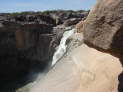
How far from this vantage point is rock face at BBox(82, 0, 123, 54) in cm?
341

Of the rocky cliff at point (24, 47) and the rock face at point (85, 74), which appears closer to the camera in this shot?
the rock face at point (85, 74)

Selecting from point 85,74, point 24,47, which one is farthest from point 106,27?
point 24,47

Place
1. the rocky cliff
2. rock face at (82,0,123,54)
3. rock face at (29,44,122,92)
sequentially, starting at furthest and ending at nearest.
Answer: the rocky cliff < rock face at (29,44,122,92) < rock face at (82,0,123,54)

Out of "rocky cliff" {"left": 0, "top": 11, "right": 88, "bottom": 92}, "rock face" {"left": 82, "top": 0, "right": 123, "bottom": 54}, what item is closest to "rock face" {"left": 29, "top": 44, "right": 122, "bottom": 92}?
"rock face" {"left": 82, "top": 0, "right": 123, "bottom": 54}

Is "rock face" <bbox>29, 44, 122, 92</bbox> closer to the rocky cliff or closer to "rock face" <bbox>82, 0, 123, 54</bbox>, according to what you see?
"rock face" <bbox>82, 0, 123, 54</bbox>

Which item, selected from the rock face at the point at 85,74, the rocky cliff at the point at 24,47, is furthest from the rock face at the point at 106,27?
the rocky cliff at the point at 24,47

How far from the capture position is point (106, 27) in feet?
11.7

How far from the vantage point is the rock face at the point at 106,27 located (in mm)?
3410

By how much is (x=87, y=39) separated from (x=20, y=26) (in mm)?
24543

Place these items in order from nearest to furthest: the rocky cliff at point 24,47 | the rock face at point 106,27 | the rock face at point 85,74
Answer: the rock face at point 106,27 < the rock face at point 85,74 < the rocky cliff at point 24,47

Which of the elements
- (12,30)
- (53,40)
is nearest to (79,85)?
(53,40)

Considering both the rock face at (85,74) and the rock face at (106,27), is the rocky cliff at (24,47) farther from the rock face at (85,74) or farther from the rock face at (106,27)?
the rock face at (106,27)

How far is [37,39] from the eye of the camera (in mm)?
28594

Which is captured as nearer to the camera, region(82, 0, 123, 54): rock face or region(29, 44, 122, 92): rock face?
region(82, 0, 123, 54): rock face
